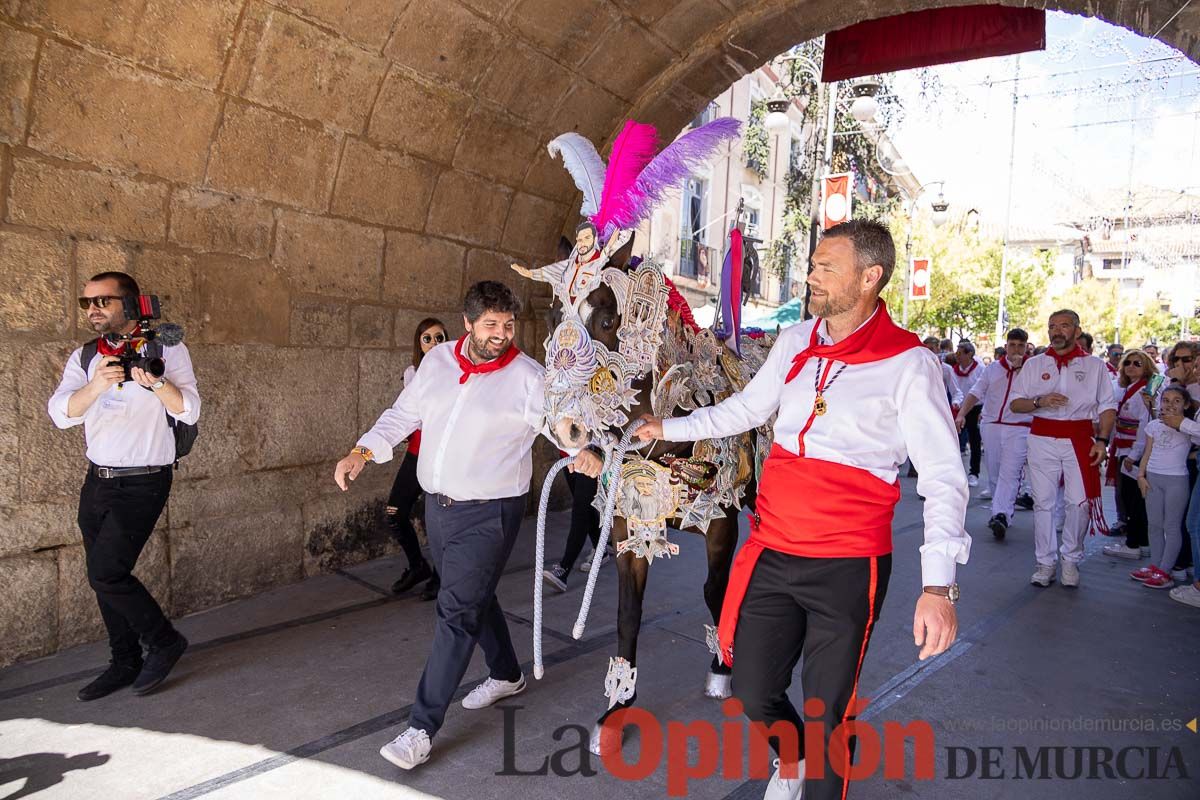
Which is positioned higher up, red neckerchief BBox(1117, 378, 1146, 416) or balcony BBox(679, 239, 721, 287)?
balcony BBox(679, 239, 721, 287)

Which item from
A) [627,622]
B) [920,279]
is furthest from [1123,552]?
[920,279]

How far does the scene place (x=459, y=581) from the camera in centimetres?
290

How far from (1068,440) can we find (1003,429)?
153 cm

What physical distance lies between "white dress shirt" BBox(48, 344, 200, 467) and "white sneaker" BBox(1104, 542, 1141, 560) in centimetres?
686

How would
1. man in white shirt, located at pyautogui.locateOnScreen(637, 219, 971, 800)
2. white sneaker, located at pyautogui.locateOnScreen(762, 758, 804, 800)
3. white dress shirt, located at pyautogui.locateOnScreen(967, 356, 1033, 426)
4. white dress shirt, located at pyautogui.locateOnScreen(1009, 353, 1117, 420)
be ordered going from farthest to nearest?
white dress shirt, located at pyautogui.locateOnScreen(967, 356, 1033, 426)
white dress shirt, located at pyautogui.locateOnScreen(1009, 353, 1117, 420)
white sneaker, located at pyautogui.locateOnScreen(762, 758, 804, 800)
man in white shirt, located at pyautogui.locateOnScreen(637, 219, 971, 800)

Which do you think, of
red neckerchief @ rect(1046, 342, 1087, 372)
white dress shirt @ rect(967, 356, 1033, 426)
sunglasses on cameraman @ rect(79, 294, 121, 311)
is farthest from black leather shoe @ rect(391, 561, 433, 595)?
white dress shirt @ rect(967, 356, 1033, 426)

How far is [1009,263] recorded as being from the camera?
2931 cm

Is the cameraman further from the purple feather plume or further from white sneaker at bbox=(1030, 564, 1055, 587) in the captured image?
white sneaker at bbox=(1030, 564, 1055, 587)

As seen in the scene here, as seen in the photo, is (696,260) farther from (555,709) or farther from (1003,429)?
(555,709)

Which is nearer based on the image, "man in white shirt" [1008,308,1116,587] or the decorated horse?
the decorated horse

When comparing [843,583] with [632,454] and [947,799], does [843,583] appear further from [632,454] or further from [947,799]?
[947,799]

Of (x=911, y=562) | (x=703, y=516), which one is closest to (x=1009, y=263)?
(x=911, y=562)

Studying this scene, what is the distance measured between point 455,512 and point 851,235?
5.83ft

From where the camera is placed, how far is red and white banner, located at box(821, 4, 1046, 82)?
5.51 meters
